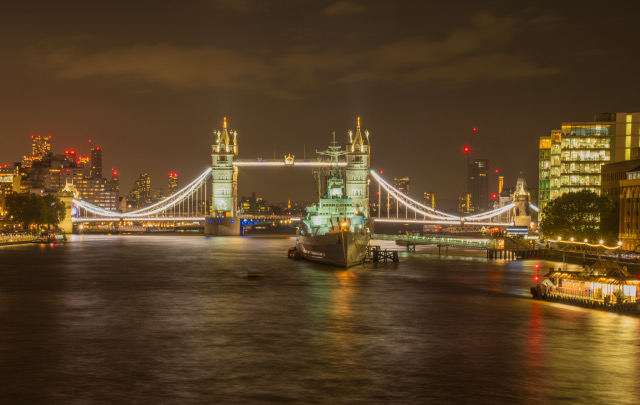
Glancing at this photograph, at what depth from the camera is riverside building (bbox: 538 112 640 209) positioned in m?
107

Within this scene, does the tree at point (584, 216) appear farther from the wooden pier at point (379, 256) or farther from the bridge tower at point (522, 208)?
the bridge tower at point (522, 208)

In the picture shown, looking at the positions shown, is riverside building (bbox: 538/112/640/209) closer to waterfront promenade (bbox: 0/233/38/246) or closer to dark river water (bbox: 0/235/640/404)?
dark river water (bbox: 0/235/640/404)

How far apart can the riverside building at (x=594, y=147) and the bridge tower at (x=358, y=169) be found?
7050cm

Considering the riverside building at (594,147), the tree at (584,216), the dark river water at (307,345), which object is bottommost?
the dark river water at (307,345)

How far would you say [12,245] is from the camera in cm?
12350

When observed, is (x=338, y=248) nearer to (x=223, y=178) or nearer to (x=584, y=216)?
(x=584, y=216)

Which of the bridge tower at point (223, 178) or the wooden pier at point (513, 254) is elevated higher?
the bridge tower at point (223, 178)

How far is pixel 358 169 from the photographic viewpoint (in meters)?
183

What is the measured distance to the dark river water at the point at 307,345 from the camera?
24719 mm

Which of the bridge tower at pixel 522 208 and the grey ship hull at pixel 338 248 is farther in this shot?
the bridge tower at pixel 522 208

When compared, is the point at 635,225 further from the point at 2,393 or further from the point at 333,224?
the point at 2,393

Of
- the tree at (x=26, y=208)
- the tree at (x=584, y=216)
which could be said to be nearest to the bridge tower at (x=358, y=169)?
the tree at (x=26, y=208)

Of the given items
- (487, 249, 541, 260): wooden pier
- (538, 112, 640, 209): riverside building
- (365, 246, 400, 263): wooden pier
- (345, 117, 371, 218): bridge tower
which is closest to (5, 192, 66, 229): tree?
(345, 117, 371, 218): bridge tower

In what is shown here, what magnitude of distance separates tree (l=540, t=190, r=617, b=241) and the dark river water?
103ft
